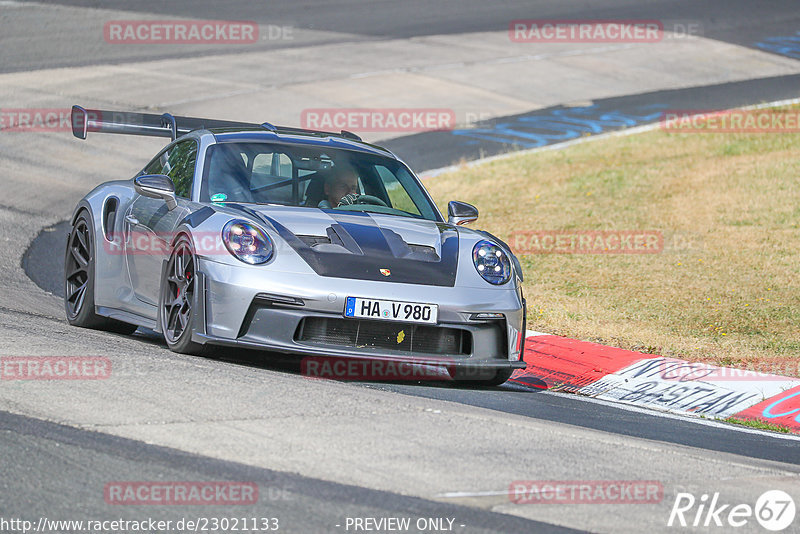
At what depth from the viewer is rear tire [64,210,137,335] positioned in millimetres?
7977

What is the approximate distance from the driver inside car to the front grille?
1.31 m

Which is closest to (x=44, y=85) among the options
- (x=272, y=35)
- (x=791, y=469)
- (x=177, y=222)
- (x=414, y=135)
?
(x=414, y=135)

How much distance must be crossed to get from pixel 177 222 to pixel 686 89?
64.0 ft

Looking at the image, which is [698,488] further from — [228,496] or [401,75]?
[401,75]

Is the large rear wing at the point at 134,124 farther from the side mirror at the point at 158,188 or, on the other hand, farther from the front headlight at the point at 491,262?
the front headlight at the point at 491,262

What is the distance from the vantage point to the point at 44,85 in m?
20.2

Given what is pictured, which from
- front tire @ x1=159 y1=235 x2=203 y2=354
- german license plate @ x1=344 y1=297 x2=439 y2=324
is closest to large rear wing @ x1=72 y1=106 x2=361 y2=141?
front tire @ x1=159 y1=235 x2=203 y2=354

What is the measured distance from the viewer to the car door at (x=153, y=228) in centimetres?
710
